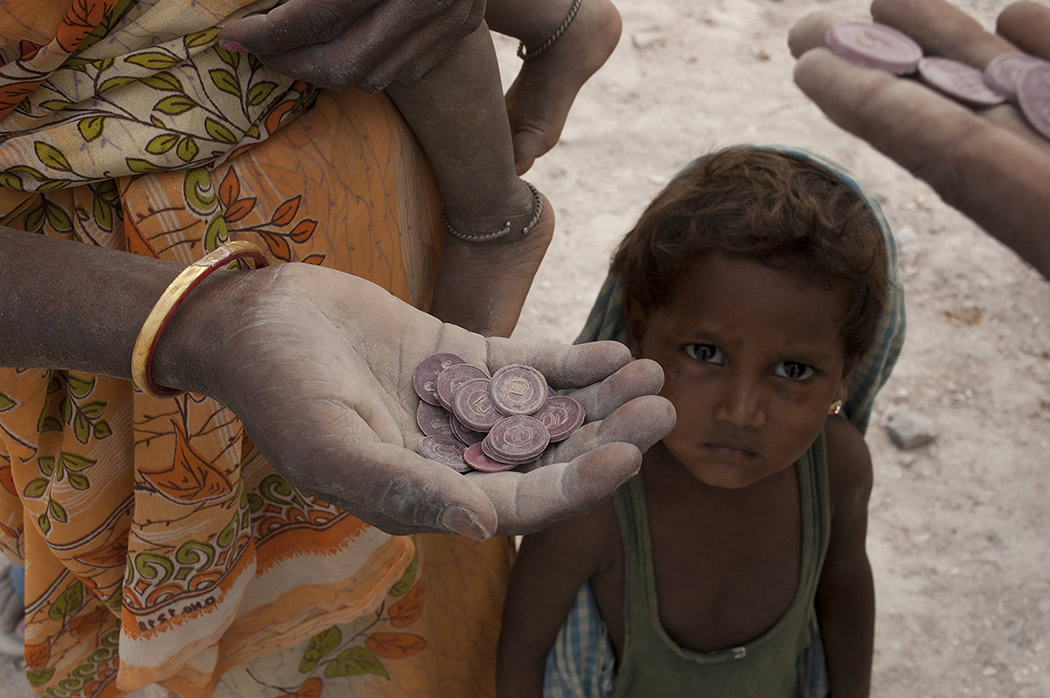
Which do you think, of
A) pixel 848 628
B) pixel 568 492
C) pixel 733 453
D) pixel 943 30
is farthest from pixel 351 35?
pixel 943 30

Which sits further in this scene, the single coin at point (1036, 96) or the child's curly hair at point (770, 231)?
the single coin at point (1036, 96)

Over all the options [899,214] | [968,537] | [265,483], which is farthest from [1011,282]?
[265,483]

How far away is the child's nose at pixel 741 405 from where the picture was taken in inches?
82.1

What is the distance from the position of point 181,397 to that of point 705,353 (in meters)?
1.14

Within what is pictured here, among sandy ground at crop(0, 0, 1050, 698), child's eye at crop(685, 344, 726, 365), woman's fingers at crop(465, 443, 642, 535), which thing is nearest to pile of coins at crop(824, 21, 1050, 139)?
sandy ground at crop(0, 0, 1050, 698)

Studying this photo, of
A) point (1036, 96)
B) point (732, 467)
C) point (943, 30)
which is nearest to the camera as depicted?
point (732, 467)

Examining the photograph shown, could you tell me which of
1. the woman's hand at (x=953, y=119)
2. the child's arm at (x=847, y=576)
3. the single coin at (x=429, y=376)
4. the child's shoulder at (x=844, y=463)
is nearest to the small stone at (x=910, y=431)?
the woman's hand at (x=953, y=119)

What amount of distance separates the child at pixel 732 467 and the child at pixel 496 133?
34cm

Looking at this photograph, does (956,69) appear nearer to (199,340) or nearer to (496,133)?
(496,133)

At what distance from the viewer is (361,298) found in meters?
1.60

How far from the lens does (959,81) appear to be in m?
5.87

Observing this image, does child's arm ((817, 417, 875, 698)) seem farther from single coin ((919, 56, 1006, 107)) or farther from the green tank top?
single coin ((919, 56, 1006, 107))

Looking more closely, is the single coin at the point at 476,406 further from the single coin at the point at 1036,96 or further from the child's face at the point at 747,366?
the single coin at the point at 1036,96

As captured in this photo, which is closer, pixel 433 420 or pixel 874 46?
pixel 433 420
